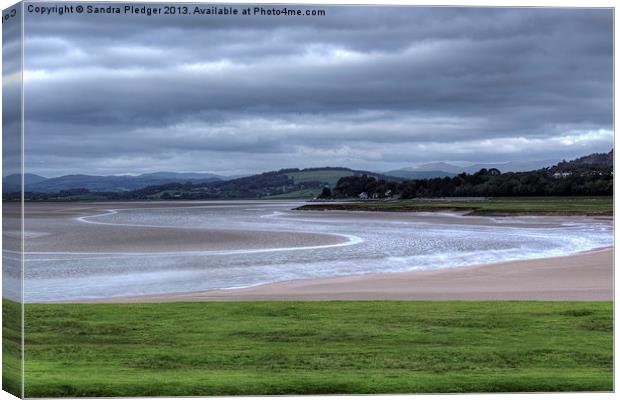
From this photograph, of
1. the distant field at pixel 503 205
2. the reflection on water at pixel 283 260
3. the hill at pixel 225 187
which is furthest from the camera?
the reflection on water at pixel 283 260

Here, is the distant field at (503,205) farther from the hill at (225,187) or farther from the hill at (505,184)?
the hill at (225,187)

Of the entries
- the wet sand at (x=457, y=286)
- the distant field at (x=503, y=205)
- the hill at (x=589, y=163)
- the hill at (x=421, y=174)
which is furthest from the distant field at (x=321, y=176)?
the hill at (x=589, y=163)

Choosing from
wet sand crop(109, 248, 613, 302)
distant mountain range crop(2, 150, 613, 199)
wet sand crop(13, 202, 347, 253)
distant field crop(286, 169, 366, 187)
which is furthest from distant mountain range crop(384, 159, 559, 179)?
wet sand crop(13, 202, 347, 253)

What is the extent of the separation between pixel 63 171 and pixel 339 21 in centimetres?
306

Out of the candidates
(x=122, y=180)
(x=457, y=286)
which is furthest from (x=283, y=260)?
(x=122, y=180)

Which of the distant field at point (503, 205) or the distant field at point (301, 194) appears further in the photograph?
the distant field at point (503, 205)

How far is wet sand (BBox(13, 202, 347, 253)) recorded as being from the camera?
9.74 m

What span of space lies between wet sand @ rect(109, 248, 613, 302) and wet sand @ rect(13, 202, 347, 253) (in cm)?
66

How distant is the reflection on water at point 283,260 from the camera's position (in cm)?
1051

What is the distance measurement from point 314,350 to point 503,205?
3.11 m

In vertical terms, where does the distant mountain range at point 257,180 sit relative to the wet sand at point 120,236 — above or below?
above

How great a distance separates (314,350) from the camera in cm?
896

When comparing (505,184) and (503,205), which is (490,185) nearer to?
(505,184)

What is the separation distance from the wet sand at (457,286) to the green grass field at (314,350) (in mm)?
200
